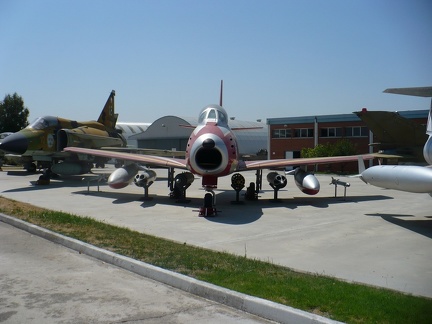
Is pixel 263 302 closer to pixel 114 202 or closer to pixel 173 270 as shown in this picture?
pixel 173 270

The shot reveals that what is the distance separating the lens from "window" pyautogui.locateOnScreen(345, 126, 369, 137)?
134 feet

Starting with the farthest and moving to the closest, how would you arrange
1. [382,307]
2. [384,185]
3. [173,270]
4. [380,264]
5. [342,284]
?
[384,185] < [380,264] < [173,270] < [342,284] < [382,307]

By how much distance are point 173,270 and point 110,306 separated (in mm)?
1401

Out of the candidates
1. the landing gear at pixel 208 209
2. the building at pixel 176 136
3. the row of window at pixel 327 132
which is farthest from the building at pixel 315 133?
the landing gear at pixel 208 209

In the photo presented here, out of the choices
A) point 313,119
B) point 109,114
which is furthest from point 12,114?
point 313,119

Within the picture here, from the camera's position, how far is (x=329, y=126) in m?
43.3

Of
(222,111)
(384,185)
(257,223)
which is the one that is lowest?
(257,223)

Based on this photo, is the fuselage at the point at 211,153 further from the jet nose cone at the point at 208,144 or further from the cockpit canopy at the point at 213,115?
the cockpit canopy at the point at 213,115

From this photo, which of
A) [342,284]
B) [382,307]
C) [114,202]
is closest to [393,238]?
[342,284]

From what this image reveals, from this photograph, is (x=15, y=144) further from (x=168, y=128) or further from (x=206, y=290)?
(x=168, y=128)

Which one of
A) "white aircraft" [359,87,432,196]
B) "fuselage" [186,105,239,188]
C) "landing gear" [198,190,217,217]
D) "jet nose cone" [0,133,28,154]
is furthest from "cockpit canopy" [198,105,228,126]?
"jet nose cone" [0,133,28,154]

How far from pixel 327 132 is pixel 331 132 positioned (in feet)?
1.36

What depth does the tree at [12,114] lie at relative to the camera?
51.2 m

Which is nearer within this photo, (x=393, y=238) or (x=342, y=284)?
(x=342, y=284)
